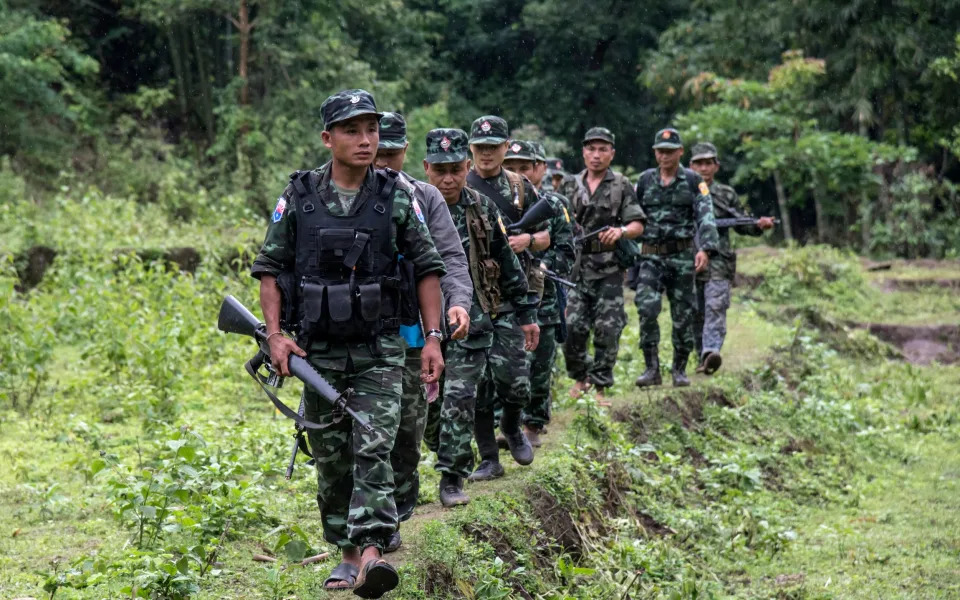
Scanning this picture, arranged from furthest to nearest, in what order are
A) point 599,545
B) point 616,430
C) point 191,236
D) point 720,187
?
point 191,236
point 720,187
point 616,430
point 599,545

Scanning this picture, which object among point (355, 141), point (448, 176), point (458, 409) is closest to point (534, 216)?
point (448, 176)

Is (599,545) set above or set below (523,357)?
below

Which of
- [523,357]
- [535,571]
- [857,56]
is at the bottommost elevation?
[535,571]

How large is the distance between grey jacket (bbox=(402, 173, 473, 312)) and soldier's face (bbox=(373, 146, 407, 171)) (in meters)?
0.72

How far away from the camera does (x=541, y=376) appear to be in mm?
8203

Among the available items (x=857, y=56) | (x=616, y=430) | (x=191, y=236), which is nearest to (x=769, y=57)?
(x=857, y=56)

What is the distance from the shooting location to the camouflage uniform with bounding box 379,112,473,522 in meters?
5.50

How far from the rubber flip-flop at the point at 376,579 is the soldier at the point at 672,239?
5984mm

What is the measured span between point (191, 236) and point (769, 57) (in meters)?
17.9

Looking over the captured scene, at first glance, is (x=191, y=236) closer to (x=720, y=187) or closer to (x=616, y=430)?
(x=720, y=187)

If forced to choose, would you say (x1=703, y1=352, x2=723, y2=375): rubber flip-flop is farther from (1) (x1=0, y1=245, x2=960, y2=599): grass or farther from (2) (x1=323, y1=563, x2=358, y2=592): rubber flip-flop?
(2) (x1=323, y1=563, x2=358, y2=592): rubber flip-flop

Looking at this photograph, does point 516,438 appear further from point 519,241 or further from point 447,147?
point 447,147

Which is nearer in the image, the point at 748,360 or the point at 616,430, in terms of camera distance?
the point at 616,430

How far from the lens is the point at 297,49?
915 inches
